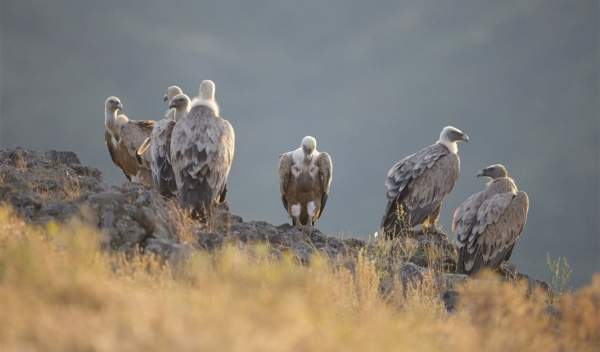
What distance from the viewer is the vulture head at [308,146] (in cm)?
1712

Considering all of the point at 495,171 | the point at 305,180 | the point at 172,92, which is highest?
the point at 172,92

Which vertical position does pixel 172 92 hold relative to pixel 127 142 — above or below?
above

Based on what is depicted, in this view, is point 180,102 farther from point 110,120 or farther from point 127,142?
point 110,120

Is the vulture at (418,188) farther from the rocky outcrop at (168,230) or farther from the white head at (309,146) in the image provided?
the white head at (309,146)

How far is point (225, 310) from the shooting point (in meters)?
6.00

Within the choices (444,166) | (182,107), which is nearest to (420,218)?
(444,166)

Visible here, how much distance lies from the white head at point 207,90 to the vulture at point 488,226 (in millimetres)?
5778

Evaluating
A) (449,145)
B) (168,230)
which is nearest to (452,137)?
(449,145)

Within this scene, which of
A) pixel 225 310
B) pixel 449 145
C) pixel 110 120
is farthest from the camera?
pixel 110 120

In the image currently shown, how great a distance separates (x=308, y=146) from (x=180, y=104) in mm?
3123

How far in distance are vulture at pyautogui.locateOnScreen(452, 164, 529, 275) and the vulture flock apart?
0.07ft

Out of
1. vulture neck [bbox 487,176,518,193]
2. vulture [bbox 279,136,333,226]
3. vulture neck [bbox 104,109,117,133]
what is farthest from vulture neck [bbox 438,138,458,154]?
vulture neck [bbox 104,109,117,133]

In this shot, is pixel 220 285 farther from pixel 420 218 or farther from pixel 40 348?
pixel 420 218

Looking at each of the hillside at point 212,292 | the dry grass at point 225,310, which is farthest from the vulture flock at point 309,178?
the dry grass at point 225,310
